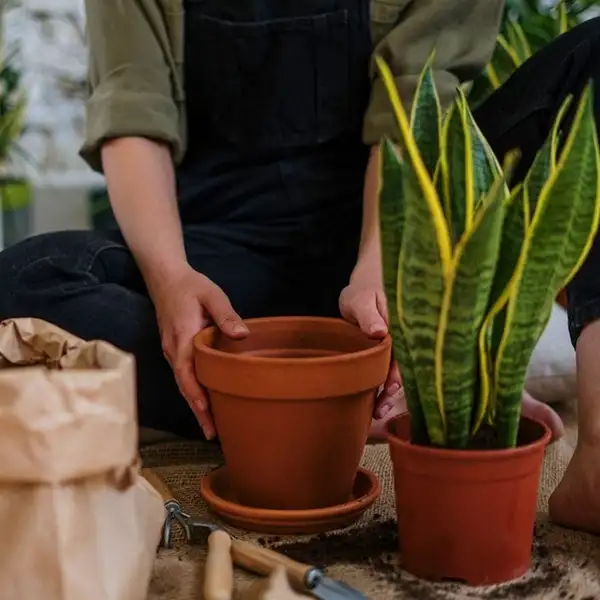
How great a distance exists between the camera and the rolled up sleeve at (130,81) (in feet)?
3.84

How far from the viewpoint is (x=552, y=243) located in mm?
719

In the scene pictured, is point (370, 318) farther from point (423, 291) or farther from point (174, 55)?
point (174, 55)

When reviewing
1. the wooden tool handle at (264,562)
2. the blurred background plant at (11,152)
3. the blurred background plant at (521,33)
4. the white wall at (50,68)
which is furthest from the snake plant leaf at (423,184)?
the white wall at (50,68)

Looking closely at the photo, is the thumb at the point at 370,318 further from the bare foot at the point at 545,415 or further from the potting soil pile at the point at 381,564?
the bare foot at the point at 545,415

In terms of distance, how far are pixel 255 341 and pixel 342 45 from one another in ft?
1.41

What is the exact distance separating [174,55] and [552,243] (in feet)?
2.16

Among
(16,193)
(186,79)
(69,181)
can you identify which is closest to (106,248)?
(186,79)

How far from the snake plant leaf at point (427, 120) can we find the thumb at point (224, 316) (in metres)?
0.25

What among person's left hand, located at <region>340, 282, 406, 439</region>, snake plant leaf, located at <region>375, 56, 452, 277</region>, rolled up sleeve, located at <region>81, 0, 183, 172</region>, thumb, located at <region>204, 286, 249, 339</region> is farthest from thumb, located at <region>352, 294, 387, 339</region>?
rolled up sleeve, located at <region>81, 0, 183, 172</region>

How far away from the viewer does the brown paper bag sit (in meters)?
0.63

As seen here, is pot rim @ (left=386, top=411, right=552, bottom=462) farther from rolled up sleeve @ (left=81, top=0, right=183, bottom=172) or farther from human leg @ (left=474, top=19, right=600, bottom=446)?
rolled up sleeve @ (left=81, top=0, right=183, bottom=172)

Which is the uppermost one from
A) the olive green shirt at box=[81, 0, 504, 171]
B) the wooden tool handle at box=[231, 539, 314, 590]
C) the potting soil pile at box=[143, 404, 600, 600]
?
the olive green shirt at box=[81, 0, 504, 171]

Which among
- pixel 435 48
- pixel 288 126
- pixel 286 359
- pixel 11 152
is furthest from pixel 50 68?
pixel 286 359

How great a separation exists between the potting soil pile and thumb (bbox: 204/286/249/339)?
6.7 inches
